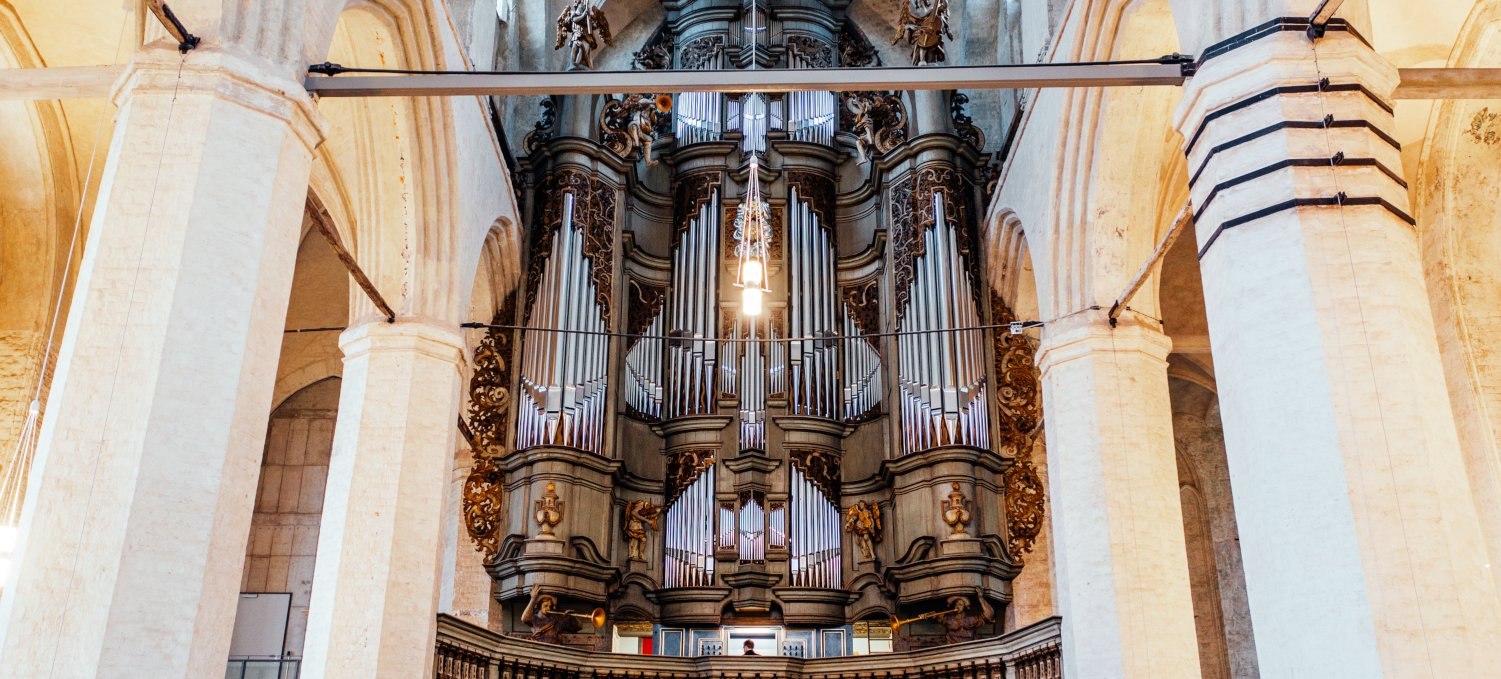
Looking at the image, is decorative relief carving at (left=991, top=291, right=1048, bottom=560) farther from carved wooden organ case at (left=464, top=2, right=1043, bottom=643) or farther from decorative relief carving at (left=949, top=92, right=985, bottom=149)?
decorative relief carving at (left=949, top=92, right=985, bottom=149)

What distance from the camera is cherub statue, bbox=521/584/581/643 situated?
1227cm

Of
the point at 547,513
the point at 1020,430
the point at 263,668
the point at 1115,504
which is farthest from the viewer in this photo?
the point at 263,668

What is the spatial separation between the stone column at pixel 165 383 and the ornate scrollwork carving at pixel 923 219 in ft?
24.9

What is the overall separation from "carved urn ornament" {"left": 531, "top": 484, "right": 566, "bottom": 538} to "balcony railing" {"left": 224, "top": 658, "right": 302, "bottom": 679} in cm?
432

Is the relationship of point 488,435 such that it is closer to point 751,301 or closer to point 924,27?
point 751,301

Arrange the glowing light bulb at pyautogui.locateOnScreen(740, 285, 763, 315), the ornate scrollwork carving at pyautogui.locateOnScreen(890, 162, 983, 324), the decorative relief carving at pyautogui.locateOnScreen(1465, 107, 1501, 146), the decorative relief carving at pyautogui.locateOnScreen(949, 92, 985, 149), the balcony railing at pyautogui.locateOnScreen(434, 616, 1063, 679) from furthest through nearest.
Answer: the decorative relief carving at pyautogui.locateOnScreen(949, 92, 985, 149)
the ornate scrollwork carving at pyautogui.locateOnScreen(890, 162, 983, 324)
the decorative relief carving at pyautogui.locateOnScreen(1465, 107, 1501, 146)
the balcony railing at pyautogui.locateOnScreen(434, 616, 1063, 679)
the glowing light bulb at pyautogui.locateOnScreen(740, 285, 763, 315)

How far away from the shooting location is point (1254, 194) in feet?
21.8

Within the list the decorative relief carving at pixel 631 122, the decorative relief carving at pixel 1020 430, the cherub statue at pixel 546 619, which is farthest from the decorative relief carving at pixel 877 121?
the cherub statue at pixel 546 619

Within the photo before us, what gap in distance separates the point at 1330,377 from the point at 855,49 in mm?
11167

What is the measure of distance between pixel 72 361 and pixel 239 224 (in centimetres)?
109

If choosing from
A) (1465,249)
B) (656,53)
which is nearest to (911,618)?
(1465,249)

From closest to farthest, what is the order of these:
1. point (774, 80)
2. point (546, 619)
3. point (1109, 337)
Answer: point (774, 80), point (1109, 337), point (546, 619)

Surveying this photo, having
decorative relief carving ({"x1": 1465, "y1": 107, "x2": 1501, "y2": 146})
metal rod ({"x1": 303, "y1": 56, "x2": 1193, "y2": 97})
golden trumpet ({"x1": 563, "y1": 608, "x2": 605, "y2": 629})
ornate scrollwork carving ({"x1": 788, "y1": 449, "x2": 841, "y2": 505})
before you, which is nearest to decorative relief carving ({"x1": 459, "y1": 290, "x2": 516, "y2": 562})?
golden trumpet ({"x1": 563, "y1": 608, "x2": 605, "y2": 629})

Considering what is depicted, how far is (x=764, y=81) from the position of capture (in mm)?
7594
